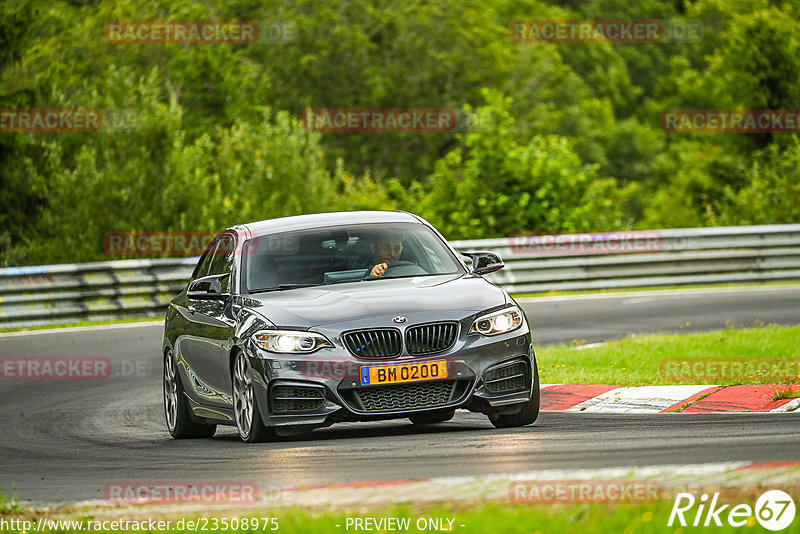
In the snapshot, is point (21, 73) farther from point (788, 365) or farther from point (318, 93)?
point (318, 93)

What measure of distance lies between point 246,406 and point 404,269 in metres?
1.60

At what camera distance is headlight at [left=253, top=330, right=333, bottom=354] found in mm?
9297

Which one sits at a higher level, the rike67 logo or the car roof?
the car roof

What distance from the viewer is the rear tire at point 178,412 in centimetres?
1121

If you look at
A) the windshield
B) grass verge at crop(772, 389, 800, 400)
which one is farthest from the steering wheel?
grass verge at crop(772, 389, 800, 400)

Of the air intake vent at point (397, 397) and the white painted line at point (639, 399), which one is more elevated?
the air intake vent at point (397, 397)

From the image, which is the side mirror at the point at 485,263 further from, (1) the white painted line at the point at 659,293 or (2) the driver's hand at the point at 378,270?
(1) the white painted line at the point at 659,293

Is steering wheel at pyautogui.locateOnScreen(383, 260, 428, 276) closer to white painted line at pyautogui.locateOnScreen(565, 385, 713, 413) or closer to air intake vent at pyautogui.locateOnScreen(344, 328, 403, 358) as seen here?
air intake vent at pyautogui.locateOnScreen(344, 328, 403, 358)

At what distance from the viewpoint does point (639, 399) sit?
1105 cm

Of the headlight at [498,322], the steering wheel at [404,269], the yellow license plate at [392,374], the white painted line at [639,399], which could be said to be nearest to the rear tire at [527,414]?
the headlight at [498,322]

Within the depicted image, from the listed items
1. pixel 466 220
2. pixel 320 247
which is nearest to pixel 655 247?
pixel 466 220

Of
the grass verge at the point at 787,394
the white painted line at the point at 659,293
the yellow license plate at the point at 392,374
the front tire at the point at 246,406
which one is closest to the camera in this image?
the yellow license plate at the point at 392,374

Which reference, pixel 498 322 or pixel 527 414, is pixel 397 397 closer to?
pixel 498 322

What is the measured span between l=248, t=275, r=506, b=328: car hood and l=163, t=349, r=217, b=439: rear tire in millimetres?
1502
